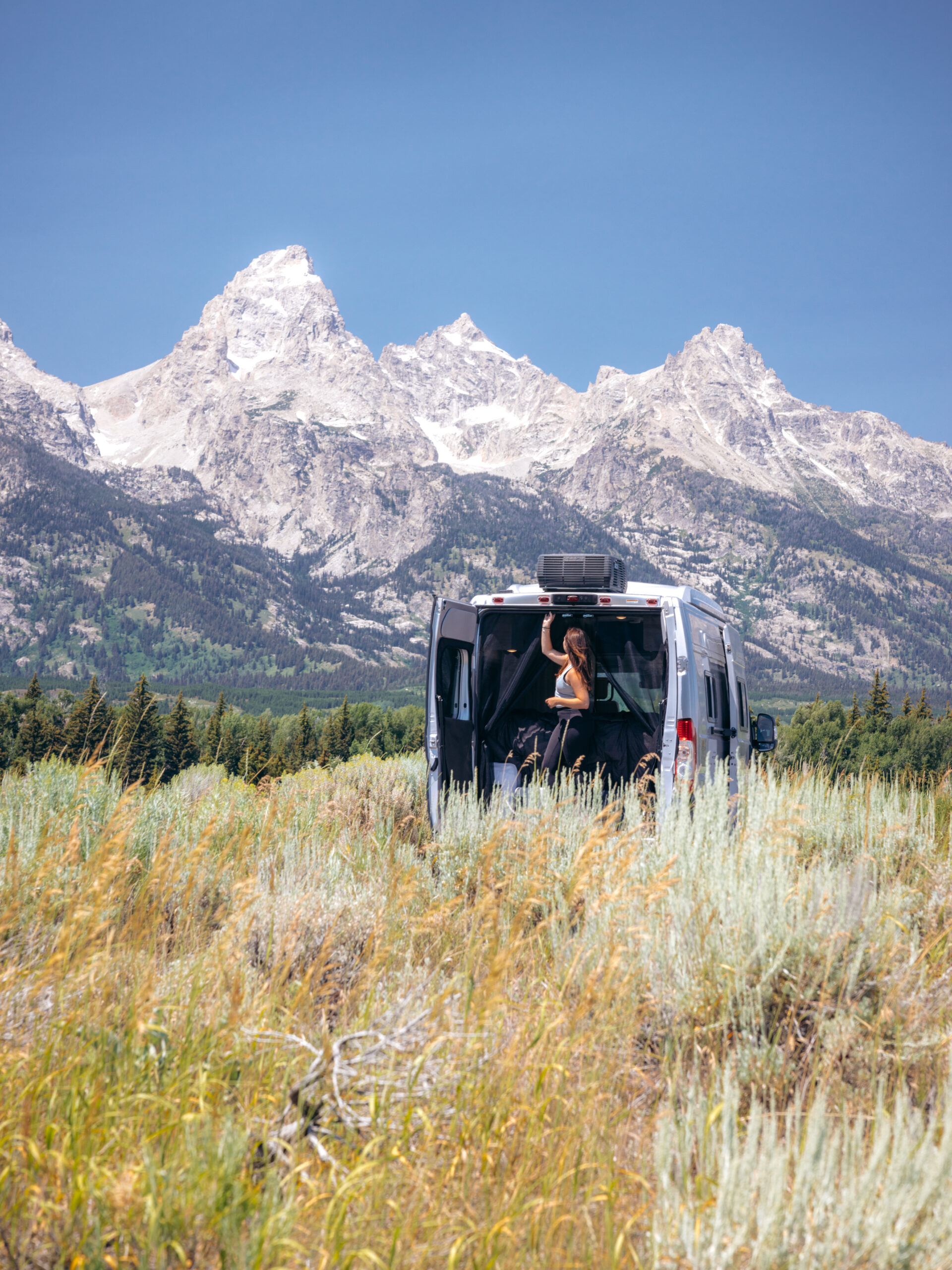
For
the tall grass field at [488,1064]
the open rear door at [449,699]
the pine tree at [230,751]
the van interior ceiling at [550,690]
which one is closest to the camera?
the tall grass field at [488,1064]

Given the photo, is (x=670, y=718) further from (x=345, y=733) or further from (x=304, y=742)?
(x=304, y=742)

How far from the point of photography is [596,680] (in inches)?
310

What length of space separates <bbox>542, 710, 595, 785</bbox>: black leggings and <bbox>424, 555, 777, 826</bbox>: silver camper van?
22cm

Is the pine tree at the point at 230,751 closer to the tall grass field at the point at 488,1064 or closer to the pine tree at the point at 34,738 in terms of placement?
the pine tree at the point at 34,738

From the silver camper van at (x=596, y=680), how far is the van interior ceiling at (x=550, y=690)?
0.04ft

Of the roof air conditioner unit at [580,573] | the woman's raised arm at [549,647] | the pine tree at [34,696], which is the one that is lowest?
the pine tree at [34,696]

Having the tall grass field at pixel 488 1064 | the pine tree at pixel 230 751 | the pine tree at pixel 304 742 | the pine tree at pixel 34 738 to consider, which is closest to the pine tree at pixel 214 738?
the pine tree at pixel 230 751

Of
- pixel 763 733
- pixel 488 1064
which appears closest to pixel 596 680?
pixel 763 733

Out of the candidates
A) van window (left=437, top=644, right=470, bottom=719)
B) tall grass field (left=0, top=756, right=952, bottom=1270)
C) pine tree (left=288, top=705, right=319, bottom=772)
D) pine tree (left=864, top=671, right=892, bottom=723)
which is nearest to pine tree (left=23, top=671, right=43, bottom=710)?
pine tree (left=288, top=705, right=319, bottom=772)

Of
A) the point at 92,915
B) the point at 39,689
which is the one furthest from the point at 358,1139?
the point at 39,689

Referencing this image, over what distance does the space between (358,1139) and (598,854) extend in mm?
1466

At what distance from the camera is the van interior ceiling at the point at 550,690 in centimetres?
723

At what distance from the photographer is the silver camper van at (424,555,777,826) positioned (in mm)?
5996

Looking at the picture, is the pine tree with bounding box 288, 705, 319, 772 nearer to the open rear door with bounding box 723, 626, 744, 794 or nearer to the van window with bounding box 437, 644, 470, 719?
the open rear door with bounding box 723, 626, 744, 794
